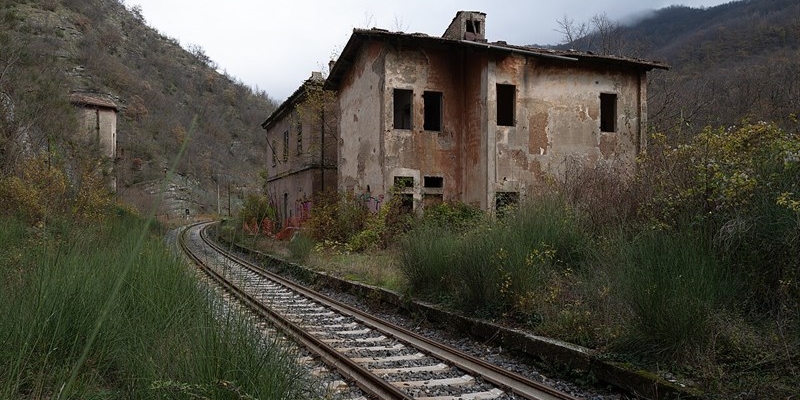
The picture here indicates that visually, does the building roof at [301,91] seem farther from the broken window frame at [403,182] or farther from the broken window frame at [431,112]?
the broken window frame at [403,182]

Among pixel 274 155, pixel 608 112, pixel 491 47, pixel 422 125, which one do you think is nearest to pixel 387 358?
pixel 422 125

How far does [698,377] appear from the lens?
14.6 feet

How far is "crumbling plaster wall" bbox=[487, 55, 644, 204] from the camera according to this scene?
17.5 m

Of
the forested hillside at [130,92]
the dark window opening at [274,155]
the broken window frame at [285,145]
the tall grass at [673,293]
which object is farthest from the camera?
the dark window opening at [274,155]

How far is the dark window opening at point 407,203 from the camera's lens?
57.4 ft

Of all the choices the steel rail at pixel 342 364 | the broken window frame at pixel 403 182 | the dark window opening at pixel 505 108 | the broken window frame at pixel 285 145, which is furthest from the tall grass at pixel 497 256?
the broken window frame at pixel 285 145

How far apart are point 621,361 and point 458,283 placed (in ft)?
10.7

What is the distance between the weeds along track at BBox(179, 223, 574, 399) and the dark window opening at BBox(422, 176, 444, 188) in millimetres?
10365

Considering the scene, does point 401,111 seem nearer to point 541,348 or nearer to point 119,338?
point 541,348

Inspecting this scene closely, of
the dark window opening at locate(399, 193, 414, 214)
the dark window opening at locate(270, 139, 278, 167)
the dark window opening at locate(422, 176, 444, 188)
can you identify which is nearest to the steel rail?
the dark window opening at locate(399, 193, 414, 214)

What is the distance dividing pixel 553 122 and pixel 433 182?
14.9ft

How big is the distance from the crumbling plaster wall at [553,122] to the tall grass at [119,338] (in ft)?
44.8

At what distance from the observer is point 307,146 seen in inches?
1011

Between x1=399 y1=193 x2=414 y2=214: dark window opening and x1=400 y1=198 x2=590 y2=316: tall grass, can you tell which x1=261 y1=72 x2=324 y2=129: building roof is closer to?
x1=399 y1=193 x2=414 y2=214: dark window opening
